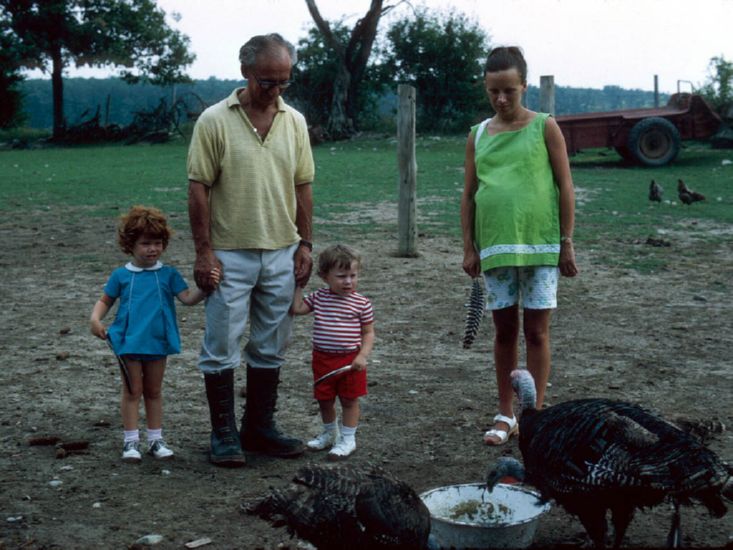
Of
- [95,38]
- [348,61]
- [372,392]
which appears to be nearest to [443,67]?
→ [348,61]

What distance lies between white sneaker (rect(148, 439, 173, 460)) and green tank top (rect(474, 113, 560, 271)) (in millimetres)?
1860

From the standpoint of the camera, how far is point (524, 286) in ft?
16.0

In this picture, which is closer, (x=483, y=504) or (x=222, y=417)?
(x=483, y=504)

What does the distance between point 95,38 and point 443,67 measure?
14.5m

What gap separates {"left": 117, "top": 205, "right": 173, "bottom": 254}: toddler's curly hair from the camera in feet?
15.3

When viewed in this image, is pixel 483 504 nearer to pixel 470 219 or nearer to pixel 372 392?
pixel 470 219

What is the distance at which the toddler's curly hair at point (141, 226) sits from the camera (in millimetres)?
4664

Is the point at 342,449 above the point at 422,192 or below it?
below

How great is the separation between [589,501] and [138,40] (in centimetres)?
4053

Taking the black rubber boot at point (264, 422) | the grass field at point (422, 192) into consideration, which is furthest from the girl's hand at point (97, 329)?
the grass field at point (422, 192)

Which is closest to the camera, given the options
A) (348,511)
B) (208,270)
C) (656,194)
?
(348,511)

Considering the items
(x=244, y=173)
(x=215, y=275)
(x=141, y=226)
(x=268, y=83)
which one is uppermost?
(x=268, y=83)

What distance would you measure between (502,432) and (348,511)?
179 cm

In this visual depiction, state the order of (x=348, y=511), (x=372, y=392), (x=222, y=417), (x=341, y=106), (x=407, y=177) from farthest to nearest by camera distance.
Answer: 1. (x=341, y=106)
2. (x=407, y=177)
3. (x=372, y=392)
4. (x=222, y=417)
5. (x=348, y=511)
